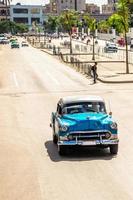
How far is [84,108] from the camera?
65.1ft

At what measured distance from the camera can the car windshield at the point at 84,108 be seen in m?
19.8

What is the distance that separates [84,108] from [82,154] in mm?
1565

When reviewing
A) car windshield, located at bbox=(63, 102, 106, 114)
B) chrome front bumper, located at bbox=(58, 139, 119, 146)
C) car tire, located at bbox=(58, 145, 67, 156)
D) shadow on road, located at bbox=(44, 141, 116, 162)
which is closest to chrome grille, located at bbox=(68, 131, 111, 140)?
chrome front bumper, located at bbox=(58, 139, 119, 146)

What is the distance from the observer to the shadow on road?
18.6 metres

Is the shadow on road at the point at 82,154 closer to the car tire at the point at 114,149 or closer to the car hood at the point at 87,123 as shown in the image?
the car tire at the point at 114,149

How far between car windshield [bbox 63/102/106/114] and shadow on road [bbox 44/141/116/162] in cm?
125

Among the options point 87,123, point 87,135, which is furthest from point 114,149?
point 87,123

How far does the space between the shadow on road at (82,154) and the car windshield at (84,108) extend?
1.25m

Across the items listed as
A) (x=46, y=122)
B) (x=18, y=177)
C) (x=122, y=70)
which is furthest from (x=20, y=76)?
(x=18, y=177)

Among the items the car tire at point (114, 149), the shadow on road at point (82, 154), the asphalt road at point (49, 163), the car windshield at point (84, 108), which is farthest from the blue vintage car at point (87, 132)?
the car windshield at point (84, 108)

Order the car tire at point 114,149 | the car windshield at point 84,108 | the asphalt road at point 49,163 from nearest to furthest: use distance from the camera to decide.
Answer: the asphalt road at point 49,163
the car tire at point 114,149
the car windshield at point 84,108

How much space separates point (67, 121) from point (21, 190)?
452cm

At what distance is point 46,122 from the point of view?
26906 millimetres

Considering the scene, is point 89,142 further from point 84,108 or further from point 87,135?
point 84,108
